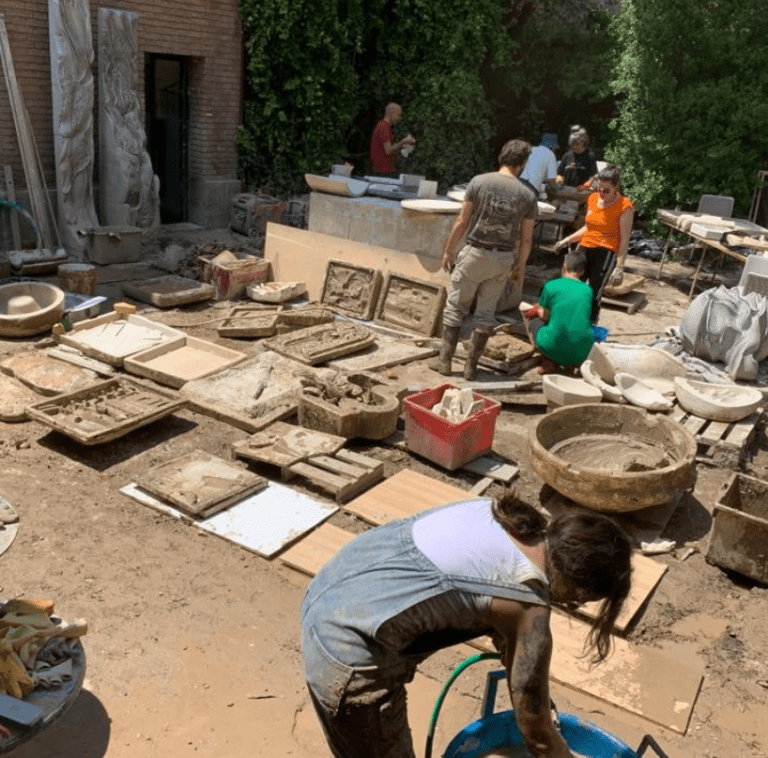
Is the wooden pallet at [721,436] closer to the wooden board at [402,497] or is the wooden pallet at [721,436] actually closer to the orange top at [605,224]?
the wooden board at [402,497]

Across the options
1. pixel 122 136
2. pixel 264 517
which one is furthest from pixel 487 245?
pixel 122 136

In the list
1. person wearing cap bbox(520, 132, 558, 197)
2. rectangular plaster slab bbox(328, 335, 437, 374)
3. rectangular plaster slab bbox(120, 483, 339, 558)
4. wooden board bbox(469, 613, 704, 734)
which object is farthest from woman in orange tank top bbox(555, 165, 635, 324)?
wooden board bbox(469, 613, 704, 734)

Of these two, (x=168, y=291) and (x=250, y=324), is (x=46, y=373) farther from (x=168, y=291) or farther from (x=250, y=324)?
(x=168, y=291)

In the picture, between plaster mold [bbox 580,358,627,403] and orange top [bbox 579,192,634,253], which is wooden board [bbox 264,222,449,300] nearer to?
orange top [bbox 579,192,634,253]

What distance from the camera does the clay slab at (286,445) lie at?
662cm

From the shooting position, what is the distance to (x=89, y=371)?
8.07m

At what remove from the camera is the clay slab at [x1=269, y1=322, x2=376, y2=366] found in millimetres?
8812

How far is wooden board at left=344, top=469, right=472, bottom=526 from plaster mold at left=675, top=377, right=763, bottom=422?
2659mm

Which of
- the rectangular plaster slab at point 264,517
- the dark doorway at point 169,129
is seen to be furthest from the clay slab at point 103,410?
the dark doorway at point 169,129

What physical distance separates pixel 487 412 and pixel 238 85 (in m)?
9.69

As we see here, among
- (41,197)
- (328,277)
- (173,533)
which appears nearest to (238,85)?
(41,197)

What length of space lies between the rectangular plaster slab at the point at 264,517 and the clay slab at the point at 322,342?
2580 mm

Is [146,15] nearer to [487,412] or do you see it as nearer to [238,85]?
[238,85]

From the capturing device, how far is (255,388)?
26.3 ft
